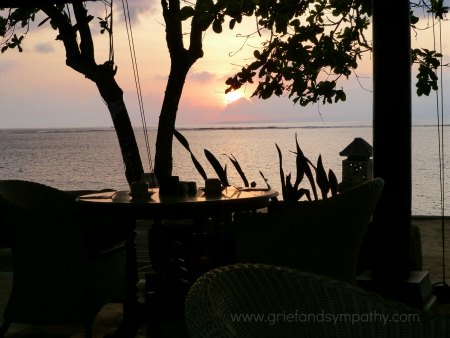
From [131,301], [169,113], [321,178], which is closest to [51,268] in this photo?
[131,301]

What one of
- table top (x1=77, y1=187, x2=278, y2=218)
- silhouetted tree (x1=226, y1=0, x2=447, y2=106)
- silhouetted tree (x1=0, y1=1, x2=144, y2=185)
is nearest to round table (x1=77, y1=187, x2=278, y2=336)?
table top (x1=77, y1=187, x2=278, y2=218)

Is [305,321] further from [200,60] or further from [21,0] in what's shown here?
[200,60]

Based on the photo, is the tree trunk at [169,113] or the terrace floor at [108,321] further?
the tree trunk at [169,113]

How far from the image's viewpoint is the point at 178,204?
3.11 meters

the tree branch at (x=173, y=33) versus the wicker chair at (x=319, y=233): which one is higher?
the tree branch at (x=173, y=33)

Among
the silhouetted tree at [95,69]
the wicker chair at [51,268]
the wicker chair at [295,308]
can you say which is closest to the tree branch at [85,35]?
the silhouetted tree at [95,69]

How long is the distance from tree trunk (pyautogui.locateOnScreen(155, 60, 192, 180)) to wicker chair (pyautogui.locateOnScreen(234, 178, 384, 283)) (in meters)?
4.48

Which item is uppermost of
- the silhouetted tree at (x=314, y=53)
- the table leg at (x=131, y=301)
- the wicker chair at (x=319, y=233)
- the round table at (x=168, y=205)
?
the silhouetted tree at (x=314, y=53)

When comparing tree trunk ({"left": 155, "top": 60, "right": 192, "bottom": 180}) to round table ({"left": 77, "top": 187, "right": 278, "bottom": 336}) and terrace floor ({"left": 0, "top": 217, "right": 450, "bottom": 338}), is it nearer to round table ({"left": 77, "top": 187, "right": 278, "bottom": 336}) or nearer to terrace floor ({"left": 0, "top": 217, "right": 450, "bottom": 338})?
terrace floor ({"left": 0, "top": 217, "right": 450, "bottom": 338})

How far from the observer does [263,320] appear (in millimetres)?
1377

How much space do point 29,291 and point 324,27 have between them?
12.4ft

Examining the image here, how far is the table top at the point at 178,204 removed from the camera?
3.11m

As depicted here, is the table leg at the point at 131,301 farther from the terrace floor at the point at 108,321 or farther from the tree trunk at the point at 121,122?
the tree trunk at the point at 121,122

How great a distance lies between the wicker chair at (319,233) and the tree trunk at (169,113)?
448 centimetres
